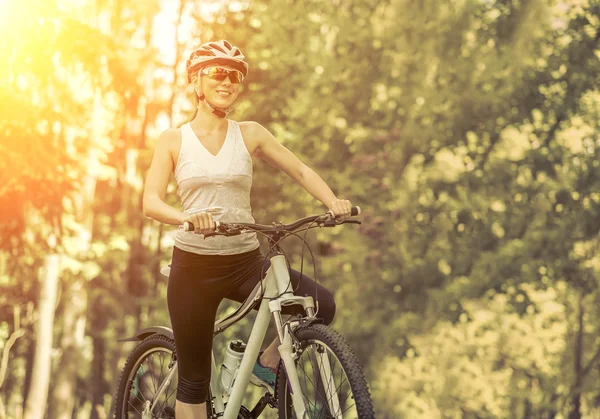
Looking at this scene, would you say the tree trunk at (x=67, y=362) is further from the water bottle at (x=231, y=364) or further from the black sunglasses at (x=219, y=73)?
the black sunglasses at (x=219, y=73)

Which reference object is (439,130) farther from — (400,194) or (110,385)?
(110,385)

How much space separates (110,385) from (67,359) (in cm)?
207

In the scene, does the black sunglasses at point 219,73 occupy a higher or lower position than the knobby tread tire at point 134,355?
higher

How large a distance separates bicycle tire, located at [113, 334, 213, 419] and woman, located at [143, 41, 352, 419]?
604mm

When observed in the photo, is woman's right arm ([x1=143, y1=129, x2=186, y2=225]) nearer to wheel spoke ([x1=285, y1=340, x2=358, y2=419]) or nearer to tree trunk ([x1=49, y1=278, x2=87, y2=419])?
wheel spoke ([x1=285, y1=340, x2=358, y2=419])

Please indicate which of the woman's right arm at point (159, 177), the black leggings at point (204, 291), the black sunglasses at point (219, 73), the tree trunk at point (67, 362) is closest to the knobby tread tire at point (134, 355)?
the black leggings at point (204, 291)

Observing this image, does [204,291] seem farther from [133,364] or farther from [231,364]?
[133,364]

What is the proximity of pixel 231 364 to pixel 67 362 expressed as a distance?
13.2 meters

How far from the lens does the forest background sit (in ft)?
56.7

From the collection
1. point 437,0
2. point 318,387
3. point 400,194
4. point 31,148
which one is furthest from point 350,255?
point 318,387

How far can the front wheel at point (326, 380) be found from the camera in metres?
4.25

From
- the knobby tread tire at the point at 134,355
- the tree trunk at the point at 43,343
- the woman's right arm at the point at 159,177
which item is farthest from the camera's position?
the tree trunk at the point at 43,343

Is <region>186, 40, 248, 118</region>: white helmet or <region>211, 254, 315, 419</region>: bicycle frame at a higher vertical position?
<region>186, 40, 248, 118</region>: white helmet

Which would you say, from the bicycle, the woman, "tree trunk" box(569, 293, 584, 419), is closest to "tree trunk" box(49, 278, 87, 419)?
"tree trunk" box(569, 293, 584, 419)
